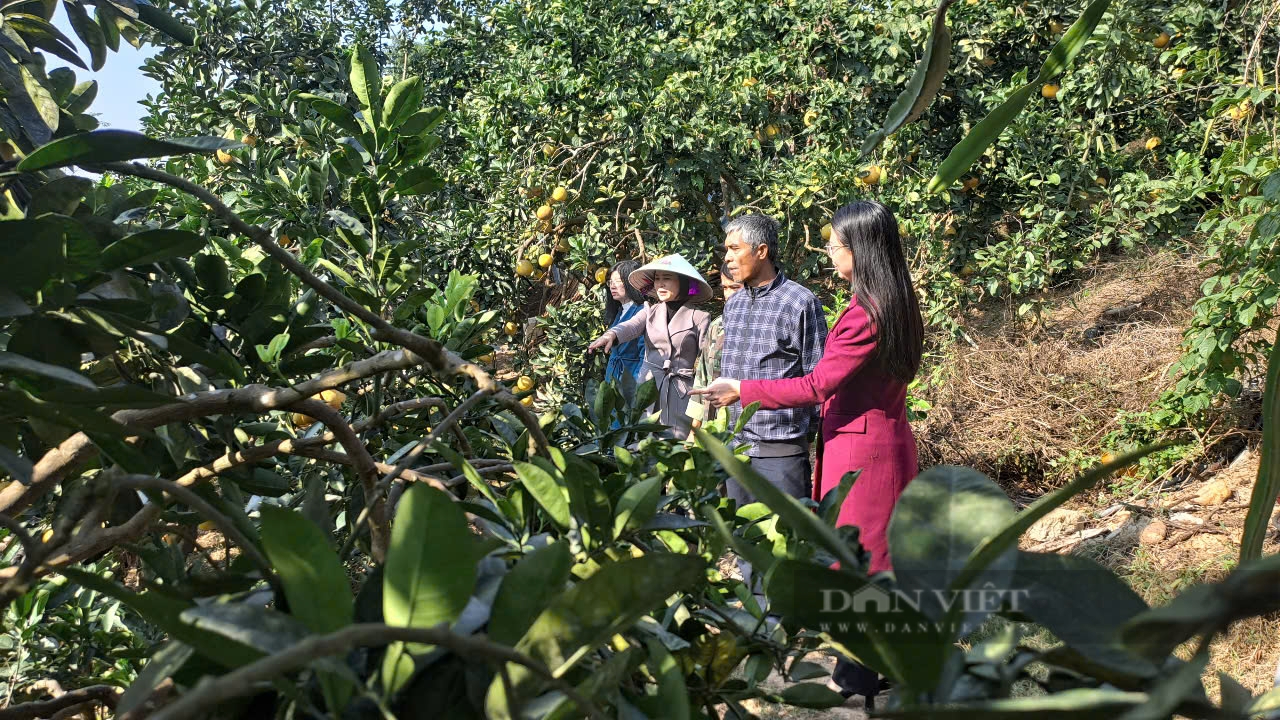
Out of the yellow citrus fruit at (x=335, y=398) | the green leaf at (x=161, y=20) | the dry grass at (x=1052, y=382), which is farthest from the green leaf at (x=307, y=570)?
the dry grass at (x=1052, y=382)

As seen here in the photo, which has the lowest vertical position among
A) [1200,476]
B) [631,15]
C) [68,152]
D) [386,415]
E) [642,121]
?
[1200,476]

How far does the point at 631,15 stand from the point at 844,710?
3840 millimetres

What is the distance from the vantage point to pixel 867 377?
2.56m

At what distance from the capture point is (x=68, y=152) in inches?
20.4

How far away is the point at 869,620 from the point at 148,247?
1.79ft

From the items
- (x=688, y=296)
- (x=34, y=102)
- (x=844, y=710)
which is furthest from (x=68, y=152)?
(x=688, y=296)

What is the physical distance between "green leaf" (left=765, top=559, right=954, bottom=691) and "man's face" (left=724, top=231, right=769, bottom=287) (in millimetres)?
2877

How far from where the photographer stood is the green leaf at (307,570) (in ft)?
1.17

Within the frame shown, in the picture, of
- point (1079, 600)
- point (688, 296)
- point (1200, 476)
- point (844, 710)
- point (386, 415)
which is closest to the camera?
point (1079, 600)

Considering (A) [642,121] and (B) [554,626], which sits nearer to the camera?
(B) [554,626]

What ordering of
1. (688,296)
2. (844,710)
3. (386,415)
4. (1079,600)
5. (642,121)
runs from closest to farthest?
(1079,600), (386,415), (844,710), (688,296), (642,121)

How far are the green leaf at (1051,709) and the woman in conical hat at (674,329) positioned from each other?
379 cm

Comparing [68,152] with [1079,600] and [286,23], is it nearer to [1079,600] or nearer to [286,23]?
[1079,600]

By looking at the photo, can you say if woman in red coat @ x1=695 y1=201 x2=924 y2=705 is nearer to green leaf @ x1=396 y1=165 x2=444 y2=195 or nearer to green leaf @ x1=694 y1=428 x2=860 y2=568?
green leaf @ x1=396 y1=165 x2=444 y2=195
